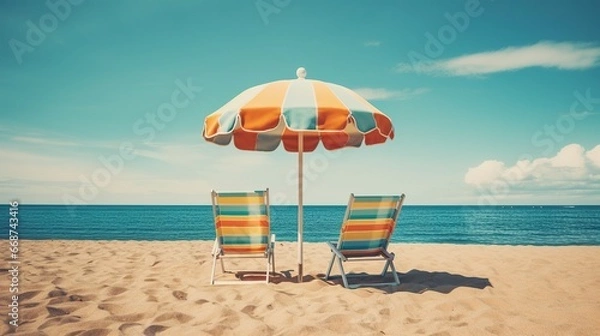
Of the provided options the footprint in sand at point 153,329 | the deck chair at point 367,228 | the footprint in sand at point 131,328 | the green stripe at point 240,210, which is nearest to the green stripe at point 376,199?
the deck chair at point 367,228

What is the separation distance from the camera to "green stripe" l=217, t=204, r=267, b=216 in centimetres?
407

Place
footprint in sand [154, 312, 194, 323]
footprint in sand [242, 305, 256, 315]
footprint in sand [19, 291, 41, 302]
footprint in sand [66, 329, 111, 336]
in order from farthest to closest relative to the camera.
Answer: footprint in sand [19, 291, 41, 302]
footprint in sand [242, 305, 256, 315]
footprint in sand [154, 312, 194, 323]
footprint in sand [66, 329, 111, 336]

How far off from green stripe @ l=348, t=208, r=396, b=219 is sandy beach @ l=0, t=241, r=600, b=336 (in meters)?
0.78

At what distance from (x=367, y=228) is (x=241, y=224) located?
1442 millimetres

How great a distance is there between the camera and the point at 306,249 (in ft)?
24.4

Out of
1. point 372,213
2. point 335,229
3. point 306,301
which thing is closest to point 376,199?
point 372,213

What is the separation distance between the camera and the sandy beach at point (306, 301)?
2.59 m

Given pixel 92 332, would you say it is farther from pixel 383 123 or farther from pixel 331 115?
pixel 383 123

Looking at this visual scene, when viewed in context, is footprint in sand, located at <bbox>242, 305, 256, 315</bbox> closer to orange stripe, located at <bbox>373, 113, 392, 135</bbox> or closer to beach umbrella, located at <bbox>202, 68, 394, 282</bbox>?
beach umbrella, located at <bbox>202, 68, 394, 282</bbox>

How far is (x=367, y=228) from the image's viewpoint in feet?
13.3

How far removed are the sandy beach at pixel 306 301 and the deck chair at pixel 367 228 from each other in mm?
368

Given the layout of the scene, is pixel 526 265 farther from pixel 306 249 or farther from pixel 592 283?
pixel 306 249

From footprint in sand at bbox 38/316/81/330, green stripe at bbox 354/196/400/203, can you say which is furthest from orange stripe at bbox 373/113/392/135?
footprint in sand at bbox 38/316/81/330

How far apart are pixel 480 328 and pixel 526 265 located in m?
3.34
